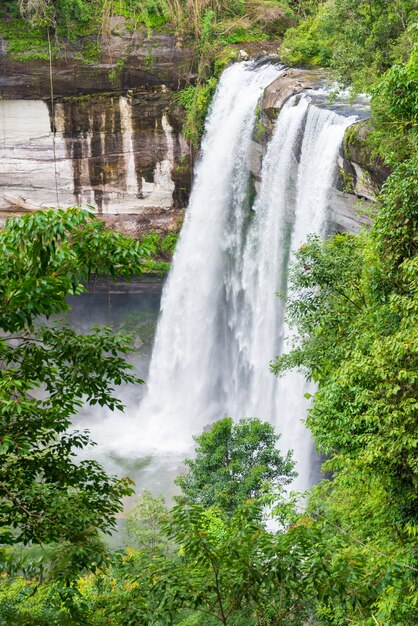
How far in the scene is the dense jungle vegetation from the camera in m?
4.93

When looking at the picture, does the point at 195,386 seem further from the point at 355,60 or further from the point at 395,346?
the point at 395,346

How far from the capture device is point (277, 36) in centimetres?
2331

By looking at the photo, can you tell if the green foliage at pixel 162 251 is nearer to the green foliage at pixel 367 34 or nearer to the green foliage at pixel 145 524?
the green foliage at pixel 367 34

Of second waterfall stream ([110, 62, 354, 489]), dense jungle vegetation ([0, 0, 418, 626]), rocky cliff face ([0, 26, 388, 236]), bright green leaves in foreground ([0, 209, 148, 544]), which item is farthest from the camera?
rocky cliff face ([0, 26, 388, 236])

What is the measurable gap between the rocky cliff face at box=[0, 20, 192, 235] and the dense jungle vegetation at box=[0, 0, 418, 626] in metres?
10.4

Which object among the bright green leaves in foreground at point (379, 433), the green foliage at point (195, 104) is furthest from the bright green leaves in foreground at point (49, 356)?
the green foliage at point (195, 104)

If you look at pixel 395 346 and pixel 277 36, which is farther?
pixel 277 36

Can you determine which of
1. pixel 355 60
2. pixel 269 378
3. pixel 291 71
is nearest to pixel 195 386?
pixel 269 378

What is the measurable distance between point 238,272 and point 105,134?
6875 millimetres

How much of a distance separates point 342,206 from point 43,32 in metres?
12.4

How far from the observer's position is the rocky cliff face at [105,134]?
2239 centimetres

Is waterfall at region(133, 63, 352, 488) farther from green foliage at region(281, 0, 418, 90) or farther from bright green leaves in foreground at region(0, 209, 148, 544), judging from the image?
bright green leaves in foreground at region(0, 209, 148, 544)

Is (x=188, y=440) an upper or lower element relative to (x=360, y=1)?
lower

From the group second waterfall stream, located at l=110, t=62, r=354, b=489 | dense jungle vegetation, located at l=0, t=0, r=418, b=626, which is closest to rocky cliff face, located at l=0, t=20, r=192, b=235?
second waterfall stream, located at l=110, t=62, r=354, b=489
